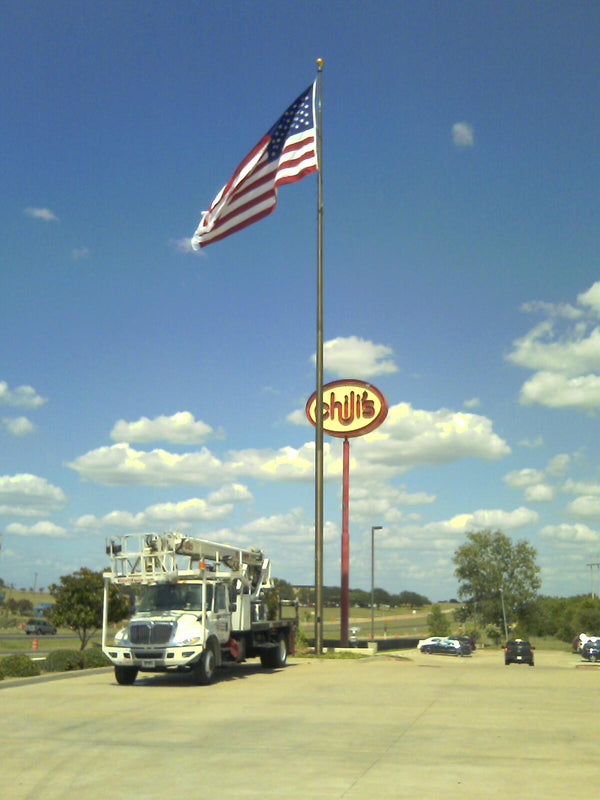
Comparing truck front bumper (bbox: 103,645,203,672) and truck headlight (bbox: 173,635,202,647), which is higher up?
truck headlight (bbox: 173,635,202,647)

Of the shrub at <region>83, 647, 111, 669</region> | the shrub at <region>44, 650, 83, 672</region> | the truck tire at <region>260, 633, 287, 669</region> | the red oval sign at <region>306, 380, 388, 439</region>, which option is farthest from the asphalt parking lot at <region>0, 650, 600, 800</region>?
the red oval sign at <region>306, 380, 388, 439</region>

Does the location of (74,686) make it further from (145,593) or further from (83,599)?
(83,599)

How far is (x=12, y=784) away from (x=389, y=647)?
49271mm

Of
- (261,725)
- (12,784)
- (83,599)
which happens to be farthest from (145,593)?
(83,599)

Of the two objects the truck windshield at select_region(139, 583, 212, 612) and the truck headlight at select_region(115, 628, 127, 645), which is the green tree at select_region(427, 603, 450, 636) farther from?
the truck headlight at select_region(115, 628, 127, 645)

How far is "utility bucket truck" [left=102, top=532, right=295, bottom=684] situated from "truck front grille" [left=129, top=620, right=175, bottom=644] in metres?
0.02

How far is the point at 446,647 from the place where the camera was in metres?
57.4

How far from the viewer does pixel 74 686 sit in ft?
63.6

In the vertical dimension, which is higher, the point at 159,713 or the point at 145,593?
the point at 145,593

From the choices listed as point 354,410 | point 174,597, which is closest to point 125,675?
point 174,597

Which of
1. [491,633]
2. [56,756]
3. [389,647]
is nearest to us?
[56,756]

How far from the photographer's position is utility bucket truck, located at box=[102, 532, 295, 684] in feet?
61.8

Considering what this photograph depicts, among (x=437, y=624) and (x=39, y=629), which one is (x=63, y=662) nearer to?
(x=39, y=629)

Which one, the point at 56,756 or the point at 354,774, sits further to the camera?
the point at 56,756
